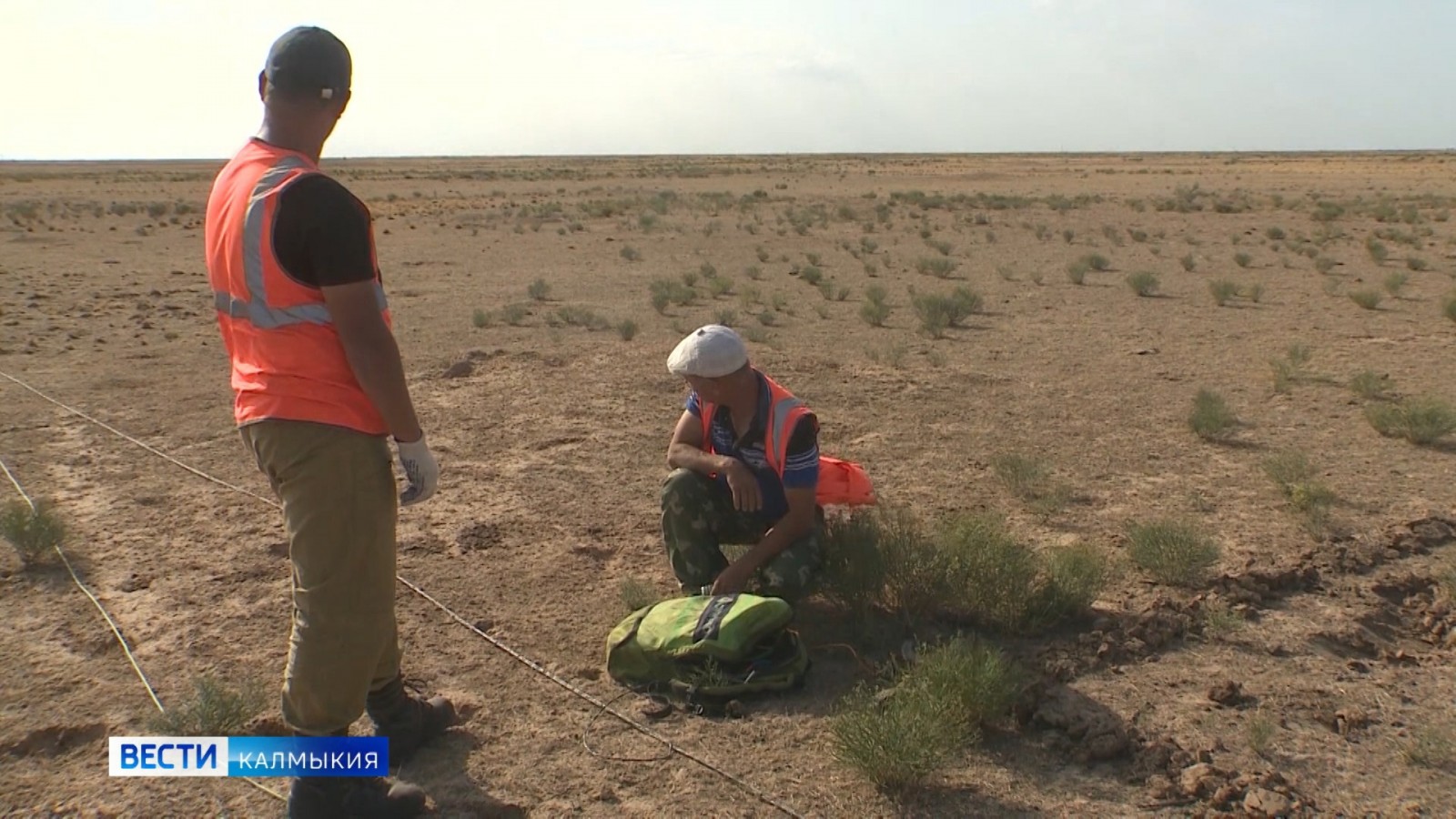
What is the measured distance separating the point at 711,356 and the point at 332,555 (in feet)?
5.29

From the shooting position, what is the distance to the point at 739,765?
3545 mm

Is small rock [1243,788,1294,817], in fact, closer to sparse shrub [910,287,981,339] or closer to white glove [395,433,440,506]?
white glove [395,433,440,506]

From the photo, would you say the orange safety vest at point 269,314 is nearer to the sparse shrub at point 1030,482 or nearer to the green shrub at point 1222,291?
the sparse shrub at point 1030,482

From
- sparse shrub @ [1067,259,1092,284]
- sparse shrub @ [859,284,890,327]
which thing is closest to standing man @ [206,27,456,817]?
sparse shrub @ [859,284,890,327]

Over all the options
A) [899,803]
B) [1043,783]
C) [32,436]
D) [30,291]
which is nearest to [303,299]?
[899,803]

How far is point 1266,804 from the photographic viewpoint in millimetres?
A: 3236

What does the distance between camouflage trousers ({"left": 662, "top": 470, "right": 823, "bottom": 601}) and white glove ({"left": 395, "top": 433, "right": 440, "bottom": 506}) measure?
1612 mm

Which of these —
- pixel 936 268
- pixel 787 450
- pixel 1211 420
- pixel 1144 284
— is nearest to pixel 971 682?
pixel 787 450

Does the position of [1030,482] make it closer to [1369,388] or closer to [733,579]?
[733,579]

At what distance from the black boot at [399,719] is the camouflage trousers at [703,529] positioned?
4.15ft

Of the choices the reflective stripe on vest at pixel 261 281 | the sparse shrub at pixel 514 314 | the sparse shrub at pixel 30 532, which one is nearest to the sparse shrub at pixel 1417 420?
the reflective stripe on vest at pixel 261 281

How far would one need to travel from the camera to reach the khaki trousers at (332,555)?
9.29ft

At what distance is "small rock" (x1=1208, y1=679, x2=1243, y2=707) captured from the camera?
386 cm

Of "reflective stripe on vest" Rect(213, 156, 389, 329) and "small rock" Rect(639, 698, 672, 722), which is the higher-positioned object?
"reflective stripe on vest" Rect(213, 156, 389, 329)
